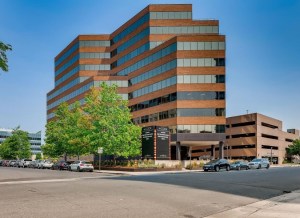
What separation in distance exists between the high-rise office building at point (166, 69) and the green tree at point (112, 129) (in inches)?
827

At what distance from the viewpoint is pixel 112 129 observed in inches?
1991

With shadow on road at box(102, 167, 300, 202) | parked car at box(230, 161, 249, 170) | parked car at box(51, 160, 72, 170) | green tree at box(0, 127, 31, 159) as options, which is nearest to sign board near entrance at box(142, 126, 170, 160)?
parked car at box(230, 161, 249, 170)

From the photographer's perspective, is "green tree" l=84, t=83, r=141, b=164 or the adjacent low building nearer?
"green tree" l=84, t=83, r=141, b=164

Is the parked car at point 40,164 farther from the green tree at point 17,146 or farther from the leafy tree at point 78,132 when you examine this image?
the green tree at point 17,146

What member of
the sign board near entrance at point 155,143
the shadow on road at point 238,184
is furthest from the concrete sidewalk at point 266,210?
the sign board near entrance at point 155,143

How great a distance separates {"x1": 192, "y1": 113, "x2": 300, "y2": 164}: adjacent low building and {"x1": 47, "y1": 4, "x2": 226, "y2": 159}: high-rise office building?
22086 mm

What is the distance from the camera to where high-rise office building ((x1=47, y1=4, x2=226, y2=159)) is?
7300 centimetres

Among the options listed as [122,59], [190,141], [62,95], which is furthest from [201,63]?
[62,95]

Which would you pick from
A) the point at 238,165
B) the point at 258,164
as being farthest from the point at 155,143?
the point at 258,164

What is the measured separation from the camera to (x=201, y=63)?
242 feet

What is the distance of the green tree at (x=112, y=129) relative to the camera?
50.3 meters

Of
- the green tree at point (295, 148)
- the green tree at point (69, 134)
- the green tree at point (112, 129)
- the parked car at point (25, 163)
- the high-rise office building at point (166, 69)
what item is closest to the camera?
the green tree at point (112, 129)

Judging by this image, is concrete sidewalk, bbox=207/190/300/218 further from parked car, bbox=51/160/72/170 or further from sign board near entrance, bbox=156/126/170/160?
parked car, bbox=51/160/72/170

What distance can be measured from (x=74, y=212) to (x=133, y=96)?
7861cm
